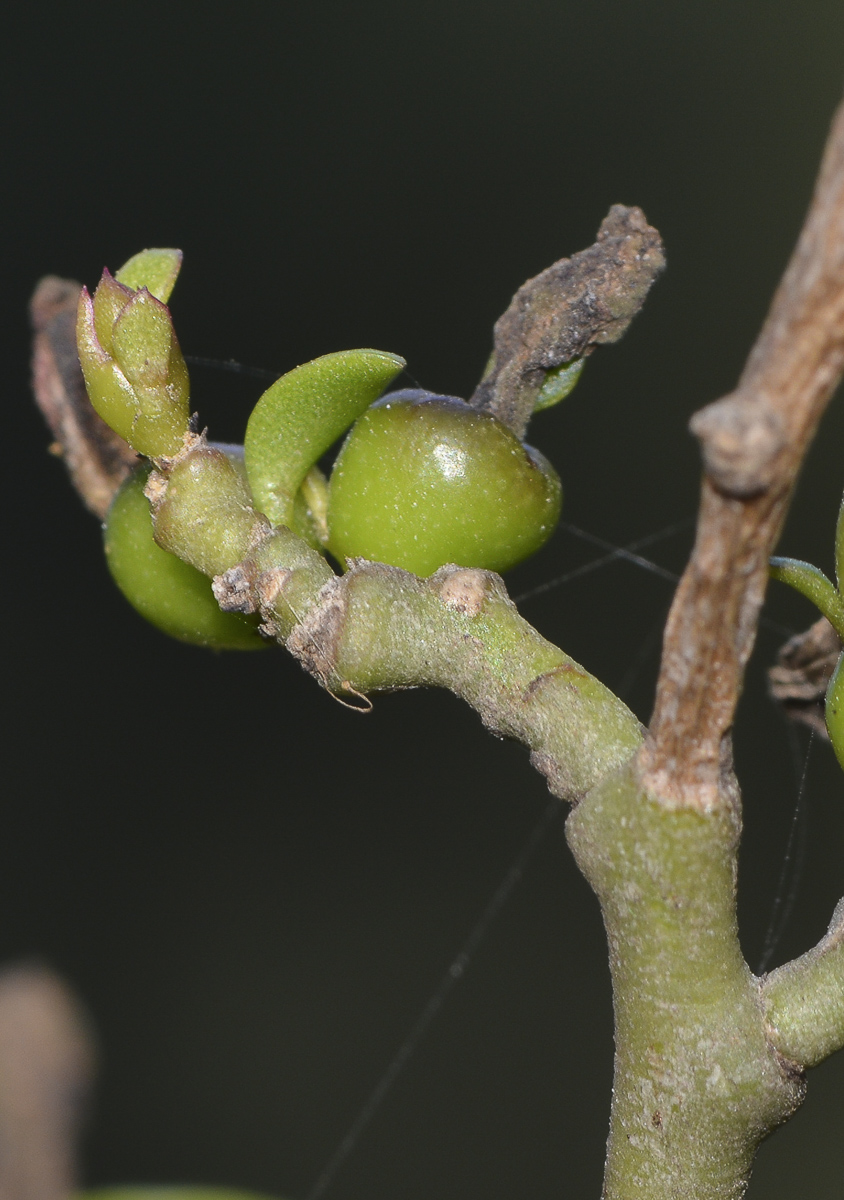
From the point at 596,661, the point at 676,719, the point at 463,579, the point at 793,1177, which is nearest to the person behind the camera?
the point at 676,719

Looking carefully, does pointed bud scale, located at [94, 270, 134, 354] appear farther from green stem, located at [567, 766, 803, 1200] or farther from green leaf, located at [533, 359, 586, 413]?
green stem, located at [567, 766, 803, 1200]

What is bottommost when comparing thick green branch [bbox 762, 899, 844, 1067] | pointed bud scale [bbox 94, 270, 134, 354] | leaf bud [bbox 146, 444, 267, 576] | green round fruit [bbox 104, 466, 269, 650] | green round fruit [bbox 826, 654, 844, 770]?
green round fruit [bbox 104, 466, 269, 650]

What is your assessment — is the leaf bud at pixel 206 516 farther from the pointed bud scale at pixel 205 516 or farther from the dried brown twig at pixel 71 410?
the dried brown twig at pixel 71 410

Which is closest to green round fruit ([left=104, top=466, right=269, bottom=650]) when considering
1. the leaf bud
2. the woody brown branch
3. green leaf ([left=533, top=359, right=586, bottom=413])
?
the leaf bud

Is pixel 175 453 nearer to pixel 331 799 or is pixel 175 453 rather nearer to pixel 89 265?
pixel 89 265

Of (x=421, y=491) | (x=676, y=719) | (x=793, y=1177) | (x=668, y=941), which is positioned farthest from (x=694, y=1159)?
(x=793, y=1177)

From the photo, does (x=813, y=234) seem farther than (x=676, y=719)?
No
